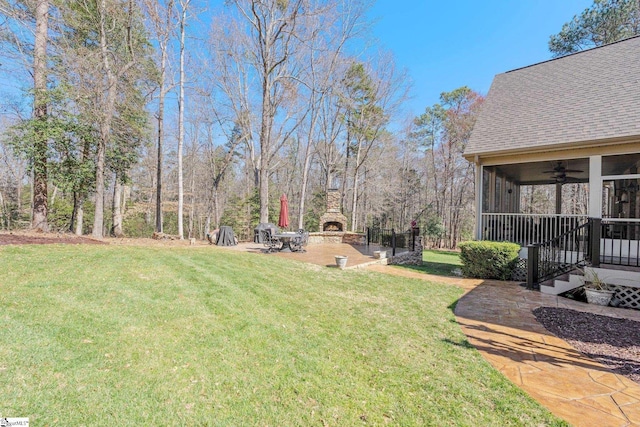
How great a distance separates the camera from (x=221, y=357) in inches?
109

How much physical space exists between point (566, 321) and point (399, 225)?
75.6 feet

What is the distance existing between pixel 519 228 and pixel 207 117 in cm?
1858

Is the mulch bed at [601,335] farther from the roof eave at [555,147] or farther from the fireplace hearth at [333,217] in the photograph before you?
the fireplace hearth at [333,217]

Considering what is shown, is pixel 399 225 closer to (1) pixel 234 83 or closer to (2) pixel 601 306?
(1) pixel 234 83

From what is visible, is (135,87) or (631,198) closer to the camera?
(631,198)

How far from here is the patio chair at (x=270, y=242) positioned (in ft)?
32.9

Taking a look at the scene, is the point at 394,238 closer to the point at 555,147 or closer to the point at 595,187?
the point at 555,147

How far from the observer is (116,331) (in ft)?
9.64

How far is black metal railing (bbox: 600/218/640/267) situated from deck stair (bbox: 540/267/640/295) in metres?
0.72

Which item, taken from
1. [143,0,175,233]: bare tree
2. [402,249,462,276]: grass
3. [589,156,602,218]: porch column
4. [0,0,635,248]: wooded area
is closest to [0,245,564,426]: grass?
[402,249,462,276]: grass

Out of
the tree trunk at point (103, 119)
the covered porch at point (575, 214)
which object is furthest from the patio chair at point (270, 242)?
the covered porch at point (575, 214)

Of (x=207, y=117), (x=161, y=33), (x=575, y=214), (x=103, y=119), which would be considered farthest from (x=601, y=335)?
(x=207, y=117)

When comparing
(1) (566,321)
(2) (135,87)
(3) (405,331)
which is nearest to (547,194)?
(1) (566,321)

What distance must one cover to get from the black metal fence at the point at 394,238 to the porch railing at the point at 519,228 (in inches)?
109
